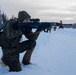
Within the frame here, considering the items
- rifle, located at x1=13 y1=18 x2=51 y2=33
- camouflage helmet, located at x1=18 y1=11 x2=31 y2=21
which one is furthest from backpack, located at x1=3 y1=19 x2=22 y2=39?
camouflage helmet, located at x1=18 y1=11 x2=31 y2=21

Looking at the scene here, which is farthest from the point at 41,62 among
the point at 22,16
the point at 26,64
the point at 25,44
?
the point at 22,16

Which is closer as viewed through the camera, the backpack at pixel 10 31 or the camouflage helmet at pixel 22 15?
the backpack at pixel 10 31

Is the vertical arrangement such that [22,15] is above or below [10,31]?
above

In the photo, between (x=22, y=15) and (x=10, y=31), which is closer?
(x=10, y=31)

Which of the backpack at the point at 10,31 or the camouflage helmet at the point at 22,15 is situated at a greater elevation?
the camouflage helmet at the point at 22,15

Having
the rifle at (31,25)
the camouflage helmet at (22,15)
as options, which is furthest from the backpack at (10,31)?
the camouflage helmet at (22,15)

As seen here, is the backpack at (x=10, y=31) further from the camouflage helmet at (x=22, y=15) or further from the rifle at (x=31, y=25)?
the camouflage helmet at (x=22, y=15)

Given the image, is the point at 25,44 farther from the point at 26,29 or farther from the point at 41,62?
the point at 41,62

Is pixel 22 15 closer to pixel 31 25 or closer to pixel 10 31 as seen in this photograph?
pixel 31 25

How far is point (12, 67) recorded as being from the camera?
6520 millimetres

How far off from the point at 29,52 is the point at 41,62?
2.11ft

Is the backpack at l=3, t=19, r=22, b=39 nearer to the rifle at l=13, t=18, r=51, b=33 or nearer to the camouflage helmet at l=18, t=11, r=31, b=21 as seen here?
the rifle at l=13, t=18, r=51, b=33

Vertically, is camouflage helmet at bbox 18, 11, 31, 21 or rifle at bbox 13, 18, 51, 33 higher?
camouflage helmet at bbox 18, 11, 31, 21

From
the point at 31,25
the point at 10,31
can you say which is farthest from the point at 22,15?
the point at 10,31
